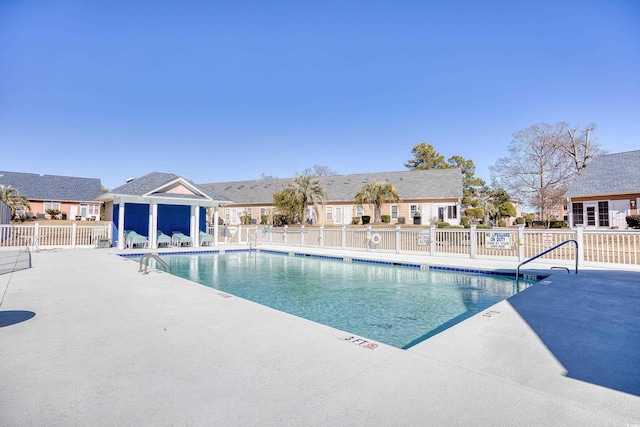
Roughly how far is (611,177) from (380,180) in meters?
18.0

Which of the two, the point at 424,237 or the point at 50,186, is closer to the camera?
the point at 424,237

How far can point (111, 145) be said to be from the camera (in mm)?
28109


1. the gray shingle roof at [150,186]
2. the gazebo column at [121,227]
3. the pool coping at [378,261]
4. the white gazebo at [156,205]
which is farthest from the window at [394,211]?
the gazebo column at [121,227]

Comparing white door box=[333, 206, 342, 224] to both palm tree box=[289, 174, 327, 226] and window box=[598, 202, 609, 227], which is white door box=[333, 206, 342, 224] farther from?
window box=[598, 202, 609, 227]

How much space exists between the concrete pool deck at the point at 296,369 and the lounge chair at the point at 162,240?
1246cm

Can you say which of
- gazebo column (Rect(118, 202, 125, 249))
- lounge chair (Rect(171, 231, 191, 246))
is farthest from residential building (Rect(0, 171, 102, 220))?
gazebo column (Rect(118, 202, 125, 249))

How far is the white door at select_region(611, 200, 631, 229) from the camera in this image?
20.7 metres

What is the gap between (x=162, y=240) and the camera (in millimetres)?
17312

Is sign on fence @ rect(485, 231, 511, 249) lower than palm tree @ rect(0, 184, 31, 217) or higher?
lower

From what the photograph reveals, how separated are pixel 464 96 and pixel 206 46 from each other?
17.8 meters

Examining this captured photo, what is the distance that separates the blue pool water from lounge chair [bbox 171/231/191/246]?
4938 millimetres

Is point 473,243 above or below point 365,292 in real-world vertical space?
above

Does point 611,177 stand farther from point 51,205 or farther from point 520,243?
point 51,205

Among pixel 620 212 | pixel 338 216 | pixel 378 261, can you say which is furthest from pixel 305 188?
pixel 620 212
